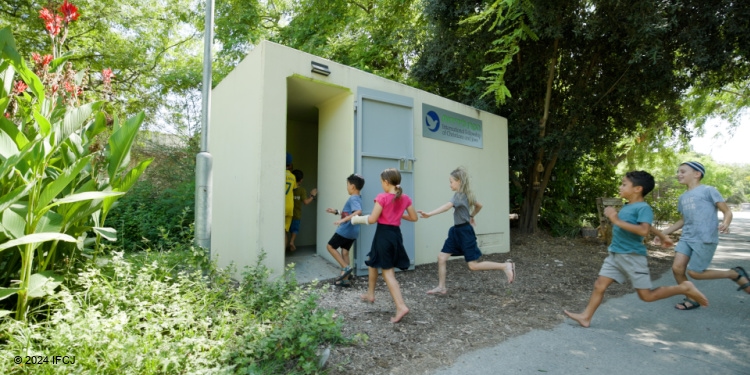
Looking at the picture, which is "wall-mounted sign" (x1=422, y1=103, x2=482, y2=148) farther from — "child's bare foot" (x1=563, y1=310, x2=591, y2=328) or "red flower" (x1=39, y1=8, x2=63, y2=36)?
"red flower" (x1=39, y1=8, x2=63, y2=36)

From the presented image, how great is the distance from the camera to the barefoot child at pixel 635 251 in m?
3.49

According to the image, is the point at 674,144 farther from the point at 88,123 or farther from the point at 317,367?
the point at 88,123

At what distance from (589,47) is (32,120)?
10.1m

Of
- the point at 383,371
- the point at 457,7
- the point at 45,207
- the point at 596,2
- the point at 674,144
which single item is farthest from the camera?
the point at 674,144

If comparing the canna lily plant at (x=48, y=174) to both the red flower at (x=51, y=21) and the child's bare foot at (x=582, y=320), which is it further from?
the child's bare foot at (x=582, y=320)

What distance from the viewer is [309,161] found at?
27.8ft

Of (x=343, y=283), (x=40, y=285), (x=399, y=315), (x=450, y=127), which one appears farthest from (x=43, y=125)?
(x=450, y=127)

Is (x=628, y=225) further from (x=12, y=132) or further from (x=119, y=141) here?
(x=12, y=132)

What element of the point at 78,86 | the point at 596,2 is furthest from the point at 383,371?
the point at 596,2

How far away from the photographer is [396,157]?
20.1 ft

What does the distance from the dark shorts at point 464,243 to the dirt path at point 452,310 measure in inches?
24.1

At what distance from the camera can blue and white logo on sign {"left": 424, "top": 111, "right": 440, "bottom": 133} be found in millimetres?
6891

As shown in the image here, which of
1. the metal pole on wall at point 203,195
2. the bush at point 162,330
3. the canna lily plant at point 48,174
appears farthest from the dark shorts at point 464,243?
the canna lily plant at point 48,174

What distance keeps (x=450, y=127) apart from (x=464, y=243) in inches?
131
